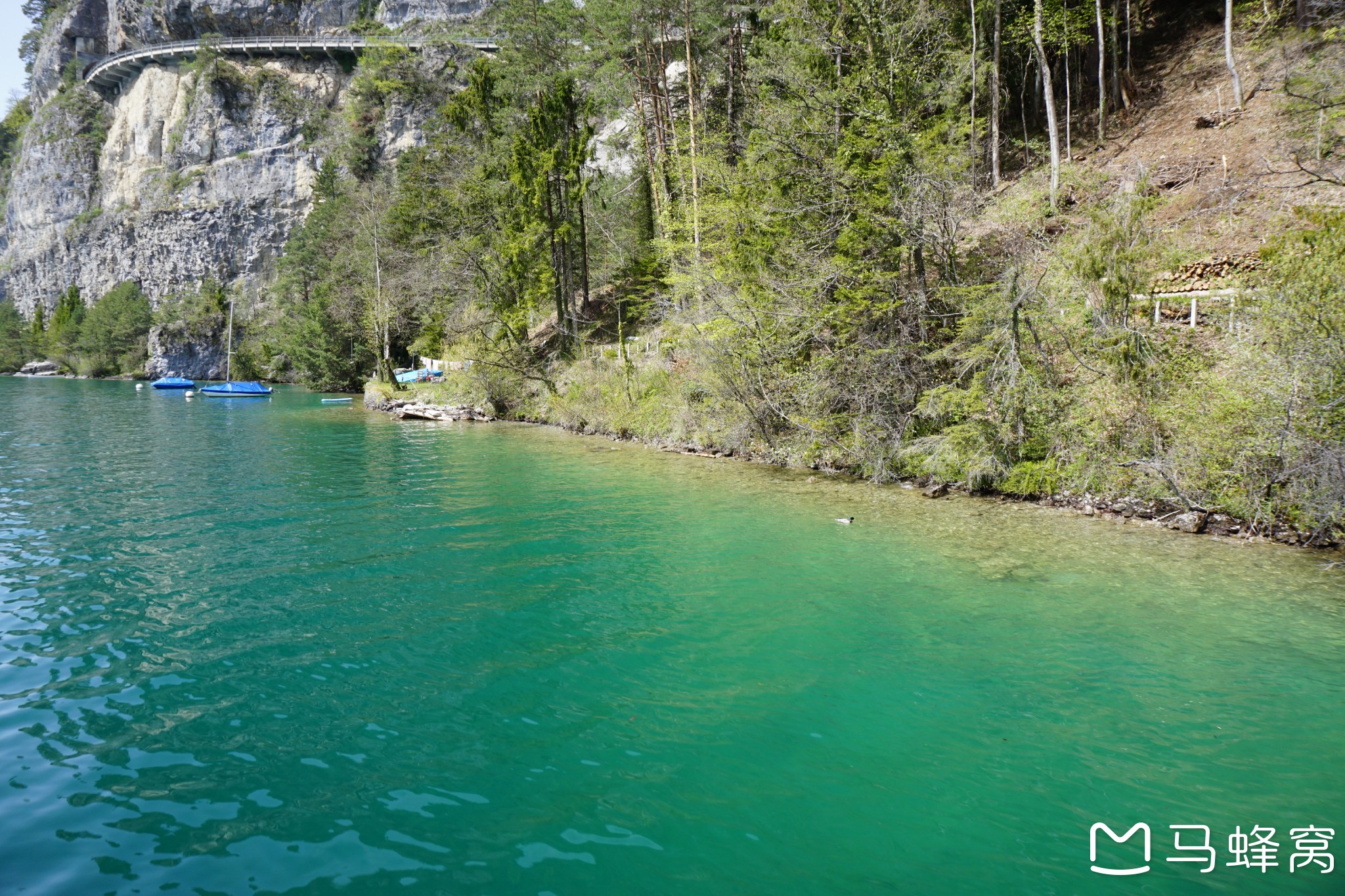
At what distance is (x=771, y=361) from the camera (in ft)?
60.5

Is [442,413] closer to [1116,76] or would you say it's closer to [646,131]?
→ [646,131]

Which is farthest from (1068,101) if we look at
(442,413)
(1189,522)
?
(442,413)

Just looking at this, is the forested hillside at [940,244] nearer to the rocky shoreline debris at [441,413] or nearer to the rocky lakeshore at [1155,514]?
the rocky lakeshore at [1155,514]

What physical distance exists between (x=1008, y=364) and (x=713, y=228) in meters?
10.5

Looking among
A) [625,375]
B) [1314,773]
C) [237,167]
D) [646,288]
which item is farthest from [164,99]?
[1314,773]

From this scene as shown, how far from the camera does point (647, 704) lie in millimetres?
5879

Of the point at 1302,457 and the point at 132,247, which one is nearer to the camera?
the point at 1302,457

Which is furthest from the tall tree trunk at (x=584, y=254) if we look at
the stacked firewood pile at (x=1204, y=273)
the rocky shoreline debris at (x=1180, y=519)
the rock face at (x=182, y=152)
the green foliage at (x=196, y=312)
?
the green foliage at (x=196, y=312)

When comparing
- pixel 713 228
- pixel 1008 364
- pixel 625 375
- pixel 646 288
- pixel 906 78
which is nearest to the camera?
pixel 1008 364

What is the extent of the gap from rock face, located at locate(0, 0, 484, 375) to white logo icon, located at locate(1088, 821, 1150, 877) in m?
89.5

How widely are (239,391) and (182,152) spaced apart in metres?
57.1

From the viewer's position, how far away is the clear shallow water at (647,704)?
13.2 ft

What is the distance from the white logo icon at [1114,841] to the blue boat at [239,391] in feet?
176

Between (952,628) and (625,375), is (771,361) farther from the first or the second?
(952,628)
